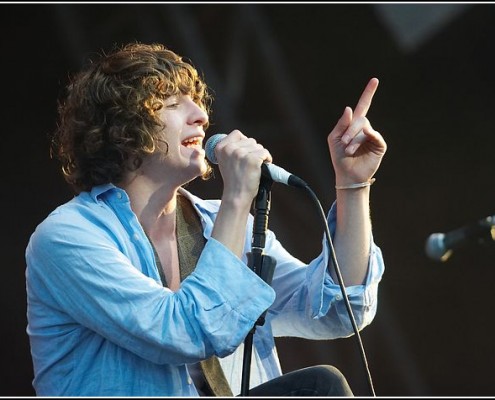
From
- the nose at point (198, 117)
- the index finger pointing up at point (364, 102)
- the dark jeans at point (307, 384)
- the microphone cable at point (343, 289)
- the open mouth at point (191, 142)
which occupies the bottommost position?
the dark jeans at point (307, 384)

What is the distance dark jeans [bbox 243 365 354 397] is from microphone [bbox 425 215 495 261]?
440 mm

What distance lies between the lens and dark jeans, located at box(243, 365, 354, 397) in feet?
6.17

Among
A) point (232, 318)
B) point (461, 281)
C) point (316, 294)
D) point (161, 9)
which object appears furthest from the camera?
point (461, 281)

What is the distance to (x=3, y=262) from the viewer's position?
153 inches

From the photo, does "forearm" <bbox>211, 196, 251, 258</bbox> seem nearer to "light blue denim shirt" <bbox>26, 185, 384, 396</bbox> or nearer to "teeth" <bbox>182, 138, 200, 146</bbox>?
Answer: "light blue denim shirt" <bbox>26, 185, 384, 396</bbox>

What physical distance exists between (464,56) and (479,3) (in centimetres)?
23

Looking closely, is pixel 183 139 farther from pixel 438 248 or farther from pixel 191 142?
pixel 438 248

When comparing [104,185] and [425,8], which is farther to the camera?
[425,8]

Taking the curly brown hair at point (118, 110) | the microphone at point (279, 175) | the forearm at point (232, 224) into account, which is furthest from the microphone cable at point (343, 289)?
the curly brown hair at point (118, 110)

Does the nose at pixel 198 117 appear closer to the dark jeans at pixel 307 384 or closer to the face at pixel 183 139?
the face at pixel 183 139

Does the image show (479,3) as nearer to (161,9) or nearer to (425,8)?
(425,8)

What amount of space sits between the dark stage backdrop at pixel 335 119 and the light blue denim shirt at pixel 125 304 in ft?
6.02

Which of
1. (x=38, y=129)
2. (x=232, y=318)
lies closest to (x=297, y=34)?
(x=38, y=129)

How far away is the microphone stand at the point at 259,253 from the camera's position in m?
1.77
